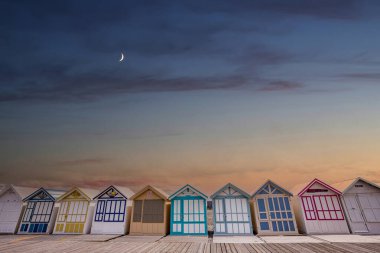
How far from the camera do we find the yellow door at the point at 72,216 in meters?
21.1

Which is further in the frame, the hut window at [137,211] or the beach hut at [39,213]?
the beach hut at [39,213]

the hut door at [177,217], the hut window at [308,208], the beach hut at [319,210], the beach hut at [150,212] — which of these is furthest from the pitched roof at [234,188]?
the hut window at [308,208]

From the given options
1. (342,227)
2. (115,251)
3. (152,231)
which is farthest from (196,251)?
(342,227)

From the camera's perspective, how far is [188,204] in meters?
19.8

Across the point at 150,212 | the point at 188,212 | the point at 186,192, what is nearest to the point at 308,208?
the point at 188,212

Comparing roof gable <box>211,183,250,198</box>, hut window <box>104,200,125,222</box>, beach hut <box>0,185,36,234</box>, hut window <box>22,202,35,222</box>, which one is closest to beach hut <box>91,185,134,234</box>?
hut window <box>104,200,125,222</box>

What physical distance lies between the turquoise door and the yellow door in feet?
31.0

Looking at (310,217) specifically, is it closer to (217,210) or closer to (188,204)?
(217,210)

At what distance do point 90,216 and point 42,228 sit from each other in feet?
16.1

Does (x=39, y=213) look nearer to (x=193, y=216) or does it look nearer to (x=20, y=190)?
(x=20, y=190)

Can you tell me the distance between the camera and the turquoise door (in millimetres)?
18711

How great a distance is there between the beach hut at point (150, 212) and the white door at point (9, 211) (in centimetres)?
1302

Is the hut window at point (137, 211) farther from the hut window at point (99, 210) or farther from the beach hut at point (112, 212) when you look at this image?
the hut window at point (99, 210)

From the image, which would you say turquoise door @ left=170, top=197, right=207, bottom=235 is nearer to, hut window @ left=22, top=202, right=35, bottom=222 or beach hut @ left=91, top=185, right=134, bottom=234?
beach hut @ left=91, top=185, right=134, bottom=234
